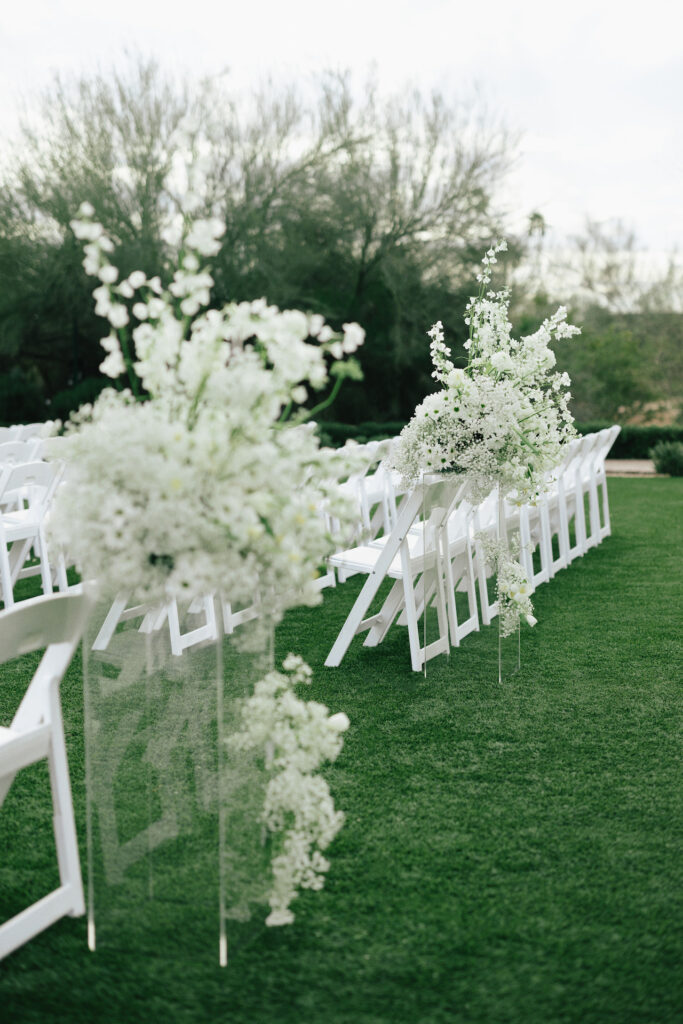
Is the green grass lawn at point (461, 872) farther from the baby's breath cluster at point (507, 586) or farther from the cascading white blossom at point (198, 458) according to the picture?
the cascading white blossom at point (198, 458)

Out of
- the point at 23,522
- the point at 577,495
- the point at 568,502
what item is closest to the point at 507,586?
the point at 23,522

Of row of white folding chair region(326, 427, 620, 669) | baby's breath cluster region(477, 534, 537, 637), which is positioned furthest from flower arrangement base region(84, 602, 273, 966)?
baby's breath cluster region(477, 534, 537, 637)

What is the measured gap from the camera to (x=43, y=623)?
233 cm

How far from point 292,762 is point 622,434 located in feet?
56.2

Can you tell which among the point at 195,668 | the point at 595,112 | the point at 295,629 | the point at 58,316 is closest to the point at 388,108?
the point at 595,112

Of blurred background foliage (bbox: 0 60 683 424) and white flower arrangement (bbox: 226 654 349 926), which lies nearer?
white flower arrangement (bbox: 226 654 349 926)

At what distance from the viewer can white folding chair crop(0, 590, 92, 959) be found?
7.44 feet

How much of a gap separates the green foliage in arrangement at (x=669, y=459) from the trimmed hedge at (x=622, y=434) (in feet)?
8.30

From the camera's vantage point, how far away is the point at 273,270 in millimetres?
18781

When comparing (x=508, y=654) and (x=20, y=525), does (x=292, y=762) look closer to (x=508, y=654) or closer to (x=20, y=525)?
(x=508, y=654)

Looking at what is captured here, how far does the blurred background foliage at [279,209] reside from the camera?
17.9 meters

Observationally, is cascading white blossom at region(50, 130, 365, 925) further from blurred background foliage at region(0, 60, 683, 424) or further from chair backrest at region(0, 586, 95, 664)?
blurred background foliage at region(0, 60, 683, 424)

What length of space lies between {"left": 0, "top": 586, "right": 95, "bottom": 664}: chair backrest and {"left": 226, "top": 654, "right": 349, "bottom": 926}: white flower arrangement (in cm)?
51

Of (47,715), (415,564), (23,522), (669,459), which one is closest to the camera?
(47,715)
